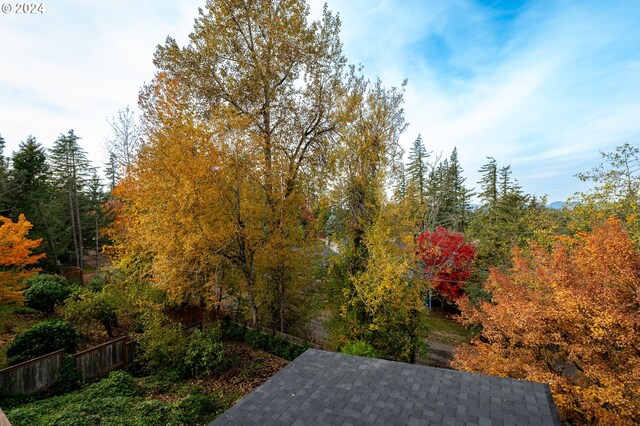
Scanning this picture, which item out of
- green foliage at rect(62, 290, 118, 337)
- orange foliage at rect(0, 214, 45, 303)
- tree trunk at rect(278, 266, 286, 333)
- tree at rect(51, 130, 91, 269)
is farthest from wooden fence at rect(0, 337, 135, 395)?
tree at rect(51, 130, 91, 269)

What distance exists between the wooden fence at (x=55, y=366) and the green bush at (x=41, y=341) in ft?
2.33

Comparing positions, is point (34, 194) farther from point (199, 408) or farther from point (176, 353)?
point (199, 408)

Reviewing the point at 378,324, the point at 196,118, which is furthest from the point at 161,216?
the point at 378,324

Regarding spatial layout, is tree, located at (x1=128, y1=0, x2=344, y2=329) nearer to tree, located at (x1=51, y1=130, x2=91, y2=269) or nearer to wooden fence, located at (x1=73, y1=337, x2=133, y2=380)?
wooden fence, located at (x1=73, y1=337, x2=133, y2=380)

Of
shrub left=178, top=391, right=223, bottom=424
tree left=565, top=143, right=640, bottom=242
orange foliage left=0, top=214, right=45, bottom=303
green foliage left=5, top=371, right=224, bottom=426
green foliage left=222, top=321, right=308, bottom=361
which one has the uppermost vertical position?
tree left=565, top=143, right=640, bottom=242

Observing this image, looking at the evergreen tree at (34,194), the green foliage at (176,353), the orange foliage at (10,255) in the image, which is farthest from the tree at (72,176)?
the green foliage at (176,353)

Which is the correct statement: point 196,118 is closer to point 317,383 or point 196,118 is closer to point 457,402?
point 317,383

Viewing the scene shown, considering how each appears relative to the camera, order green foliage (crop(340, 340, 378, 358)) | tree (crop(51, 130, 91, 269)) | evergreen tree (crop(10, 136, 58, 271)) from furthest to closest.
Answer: tree (crop(51, 130, 91, 269)) → evergreen tree (crop(10, 136, 58, 271)) → green foliage (crop(340, 340, 378, 358))

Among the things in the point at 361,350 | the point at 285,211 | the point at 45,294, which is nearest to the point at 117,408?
the point at 361,350

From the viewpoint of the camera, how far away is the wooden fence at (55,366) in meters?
8.23

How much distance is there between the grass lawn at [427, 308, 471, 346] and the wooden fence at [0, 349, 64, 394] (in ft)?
61.3

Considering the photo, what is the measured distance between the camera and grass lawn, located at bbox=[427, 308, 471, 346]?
18.2 metres

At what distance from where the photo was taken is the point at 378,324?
11.4 m

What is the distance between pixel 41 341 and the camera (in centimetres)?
950
